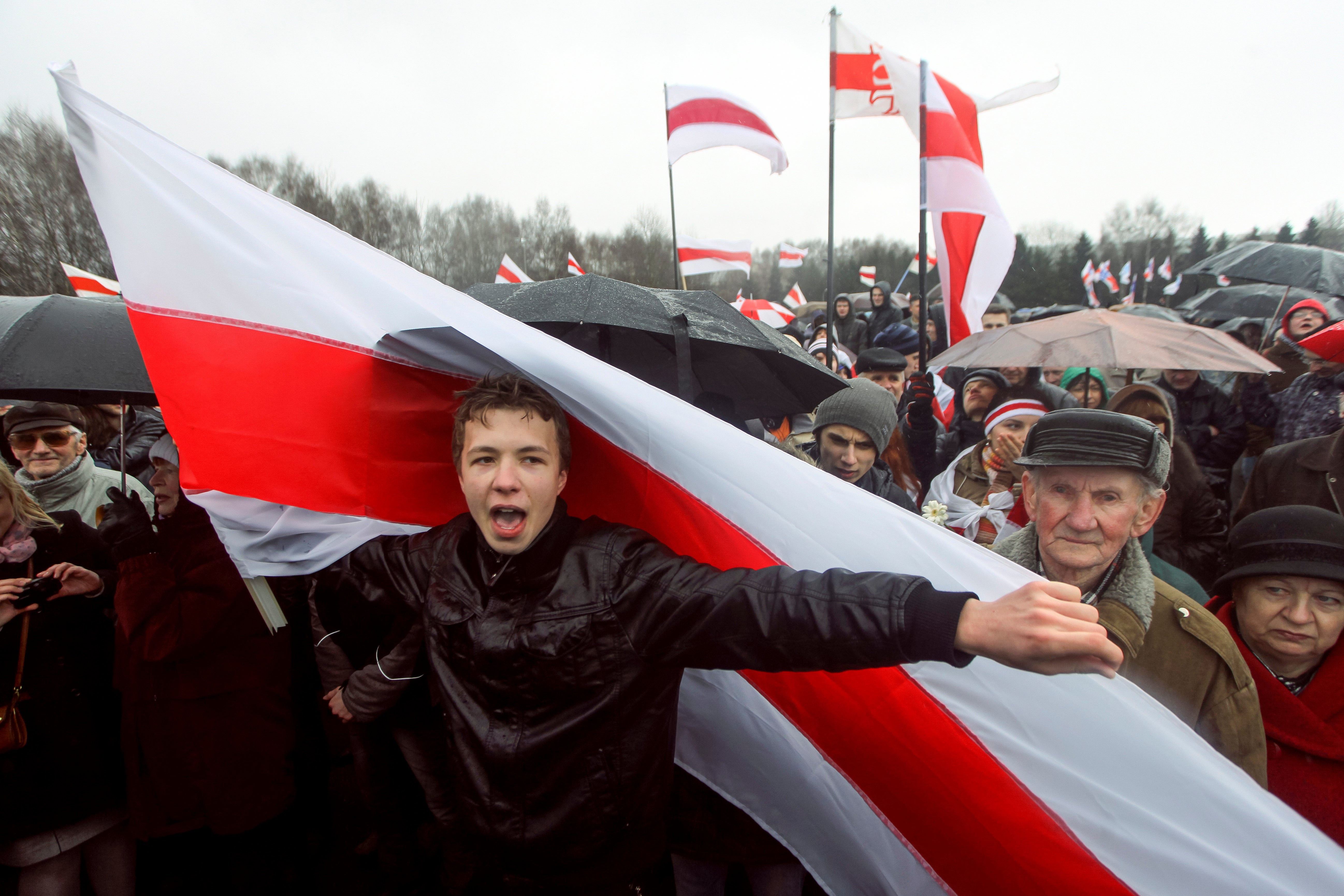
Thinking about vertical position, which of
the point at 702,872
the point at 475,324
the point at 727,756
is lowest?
the point at 702,872

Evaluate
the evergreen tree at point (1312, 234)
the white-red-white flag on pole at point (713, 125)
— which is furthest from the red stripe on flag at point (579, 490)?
the evergreen tree at point (1312, 234)

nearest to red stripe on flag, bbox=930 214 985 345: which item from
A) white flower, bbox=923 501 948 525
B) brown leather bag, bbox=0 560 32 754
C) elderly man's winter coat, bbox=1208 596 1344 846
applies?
white flower, bbox=923 501 948 525

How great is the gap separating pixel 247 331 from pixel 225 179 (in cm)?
41

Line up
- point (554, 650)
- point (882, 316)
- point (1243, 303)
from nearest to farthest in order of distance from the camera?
1. point (554, 650)
2. point (1243, 303)
3. point (882, 316)

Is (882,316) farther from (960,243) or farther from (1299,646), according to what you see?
(1299,646)

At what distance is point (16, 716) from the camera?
235 centimetres

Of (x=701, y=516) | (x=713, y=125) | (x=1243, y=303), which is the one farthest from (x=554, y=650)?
(x=1243, y=303)

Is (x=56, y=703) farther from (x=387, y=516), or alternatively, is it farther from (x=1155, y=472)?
(x=1155, y=472)

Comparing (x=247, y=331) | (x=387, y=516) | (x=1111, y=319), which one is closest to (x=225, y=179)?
(x=247, y=331)

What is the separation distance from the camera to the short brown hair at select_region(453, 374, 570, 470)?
61.1 inches

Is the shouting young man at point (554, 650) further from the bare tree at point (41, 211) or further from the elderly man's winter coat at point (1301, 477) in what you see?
the bare tree at point (41, 211)

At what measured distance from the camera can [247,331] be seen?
1.78 meters

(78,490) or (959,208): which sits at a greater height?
(959,208)

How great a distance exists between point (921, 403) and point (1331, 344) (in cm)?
190
